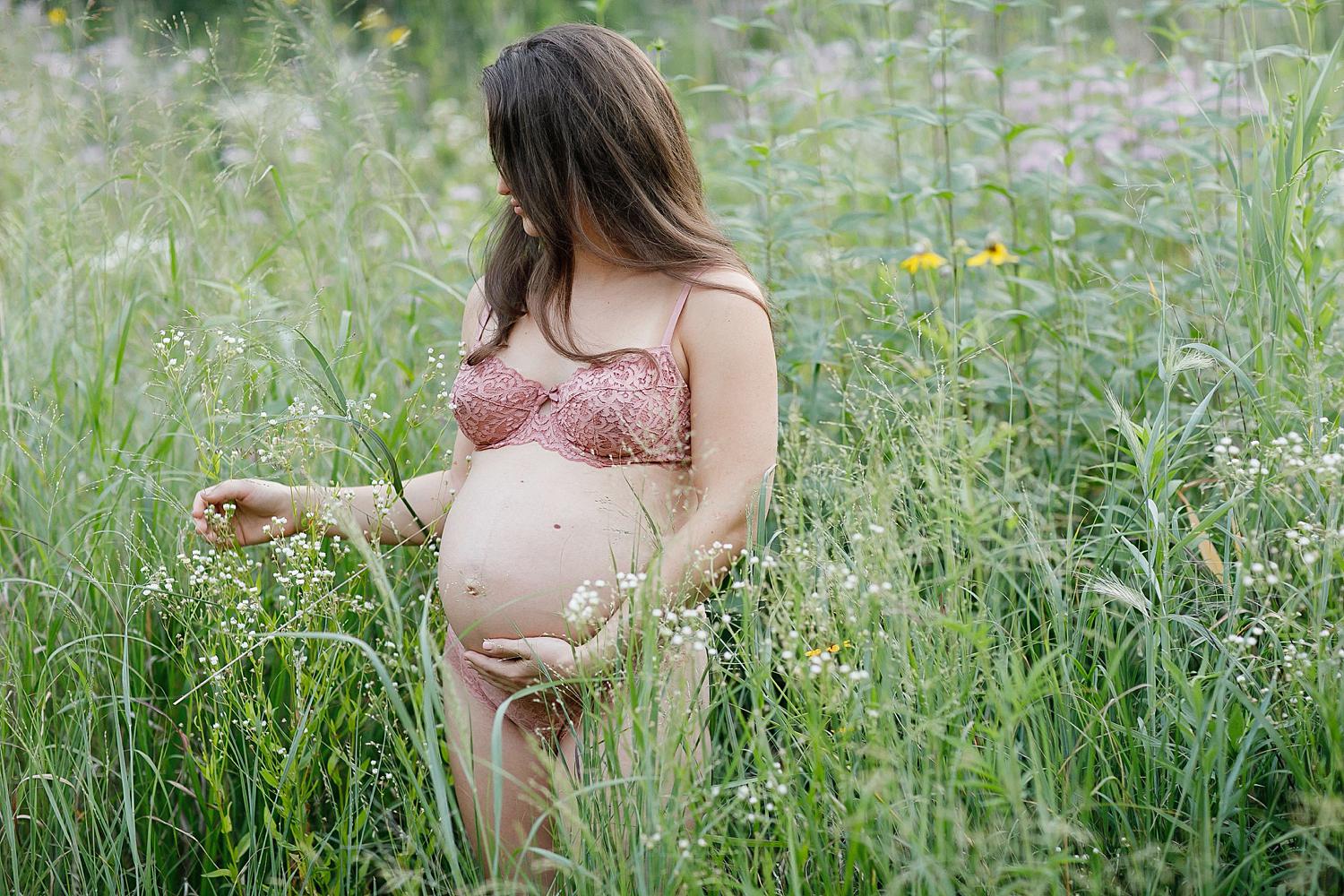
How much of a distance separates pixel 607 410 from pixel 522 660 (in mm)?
424

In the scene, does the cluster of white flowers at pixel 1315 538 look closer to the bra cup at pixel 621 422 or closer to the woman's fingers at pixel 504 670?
the bra cup at pixel 621 422

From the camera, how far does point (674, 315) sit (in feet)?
6.12

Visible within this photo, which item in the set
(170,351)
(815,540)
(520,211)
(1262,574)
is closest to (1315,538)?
(1262,574)

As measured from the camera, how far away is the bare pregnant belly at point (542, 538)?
180 cm

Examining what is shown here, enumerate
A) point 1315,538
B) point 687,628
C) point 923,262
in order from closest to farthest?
point 687,628
point 1315,538
point 923,262

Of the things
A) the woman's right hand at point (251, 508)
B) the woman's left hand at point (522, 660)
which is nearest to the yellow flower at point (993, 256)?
the woman's left hand at point (522, 660)

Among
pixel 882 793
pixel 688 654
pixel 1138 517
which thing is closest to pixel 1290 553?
pixel 1138 517

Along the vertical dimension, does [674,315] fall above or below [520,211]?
below

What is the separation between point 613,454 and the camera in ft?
6.13

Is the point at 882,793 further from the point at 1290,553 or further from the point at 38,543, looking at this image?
the point at 38,543

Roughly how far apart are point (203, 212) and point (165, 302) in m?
0.26

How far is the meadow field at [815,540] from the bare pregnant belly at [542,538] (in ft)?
0.50

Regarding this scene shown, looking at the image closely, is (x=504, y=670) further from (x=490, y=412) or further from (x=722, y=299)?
(x=722, y=299)

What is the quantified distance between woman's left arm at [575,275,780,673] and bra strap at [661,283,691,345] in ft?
0.04
